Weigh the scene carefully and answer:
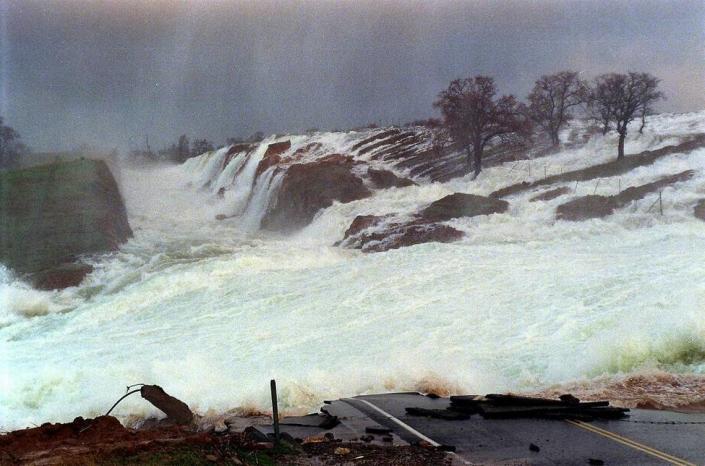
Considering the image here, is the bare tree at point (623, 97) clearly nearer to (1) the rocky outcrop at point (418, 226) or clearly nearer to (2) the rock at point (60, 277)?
(1) the rocky outcrop at point (418, 226)

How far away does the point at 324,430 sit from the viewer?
8.10 m

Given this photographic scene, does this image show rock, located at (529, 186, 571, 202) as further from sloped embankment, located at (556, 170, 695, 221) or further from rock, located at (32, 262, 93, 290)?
rock, located at (32, 262, 93, 290)

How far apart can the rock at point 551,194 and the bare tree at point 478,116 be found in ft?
29.5

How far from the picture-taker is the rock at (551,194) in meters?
30.5

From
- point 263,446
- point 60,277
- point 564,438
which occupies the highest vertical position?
point 60,277

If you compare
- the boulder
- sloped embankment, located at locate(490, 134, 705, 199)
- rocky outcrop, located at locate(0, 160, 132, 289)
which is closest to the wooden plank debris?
the boulder

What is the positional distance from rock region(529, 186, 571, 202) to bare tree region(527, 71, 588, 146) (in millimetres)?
14519

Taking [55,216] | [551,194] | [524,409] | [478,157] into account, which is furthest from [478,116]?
[524,409]

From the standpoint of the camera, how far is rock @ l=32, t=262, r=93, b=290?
→ 22.2 m

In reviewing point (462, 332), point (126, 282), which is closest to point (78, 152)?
point (126, 282)

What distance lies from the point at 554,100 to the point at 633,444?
1661 inches

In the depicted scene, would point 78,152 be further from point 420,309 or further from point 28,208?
point 420,309

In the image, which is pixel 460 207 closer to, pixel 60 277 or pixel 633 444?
pixel 60 277

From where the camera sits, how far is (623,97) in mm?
40531
